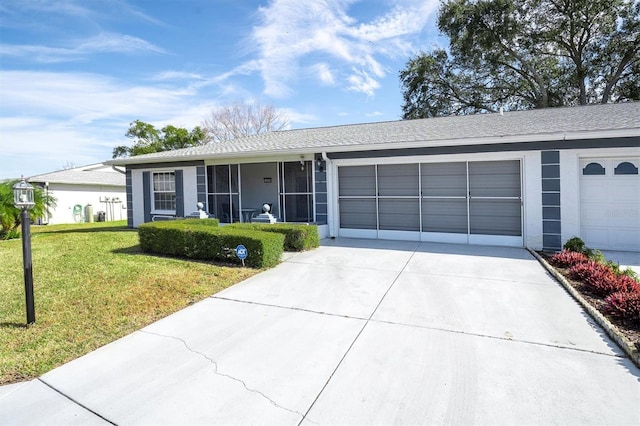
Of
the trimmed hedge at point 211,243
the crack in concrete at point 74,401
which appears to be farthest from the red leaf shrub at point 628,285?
the crack in concrete at point 74,401

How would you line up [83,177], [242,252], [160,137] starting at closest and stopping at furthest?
[242,252], [83,177], [160,137]

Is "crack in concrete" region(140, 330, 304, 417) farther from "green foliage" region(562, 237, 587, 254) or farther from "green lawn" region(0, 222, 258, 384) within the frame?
"green foliage" region(562, 237, 587, 254)

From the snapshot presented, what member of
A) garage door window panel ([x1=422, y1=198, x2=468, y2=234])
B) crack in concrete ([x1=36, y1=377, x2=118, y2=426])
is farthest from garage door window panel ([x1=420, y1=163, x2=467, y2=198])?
crack in concrete ([x1=36, y1=377, x2=118, y2=426])

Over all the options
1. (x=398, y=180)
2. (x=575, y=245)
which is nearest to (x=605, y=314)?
(x=575, y=245)

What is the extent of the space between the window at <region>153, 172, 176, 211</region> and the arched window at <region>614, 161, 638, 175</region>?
12796mm

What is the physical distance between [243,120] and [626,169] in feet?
89.8

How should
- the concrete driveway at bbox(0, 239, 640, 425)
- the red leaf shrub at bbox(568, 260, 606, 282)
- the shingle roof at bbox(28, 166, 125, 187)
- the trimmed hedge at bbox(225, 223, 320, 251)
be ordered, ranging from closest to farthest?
the concrete driveway at bbox(0, 239, 640, 425)
the red leaf shrub at bbox(568, 260, 606, 282)
the trimmed hedge at bbox(225, 223, 320, 251)
the shingle roof at bbox(28, 166, 125, 187)

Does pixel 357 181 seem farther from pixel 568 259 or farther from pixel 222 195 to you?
pixel 568 259

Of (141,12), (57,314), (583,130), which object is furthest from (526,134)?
(141,12)

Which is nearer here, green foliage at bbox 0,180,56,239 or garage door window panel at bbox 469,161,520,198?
garage door window panel at bbox 469,161,520,198

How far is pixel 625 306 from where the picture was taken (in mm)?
3789

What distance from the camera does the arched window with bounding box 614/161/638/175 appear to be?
727 centimetres

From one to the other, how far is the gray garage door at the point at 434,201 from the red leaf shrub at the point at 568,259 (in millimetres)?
1682

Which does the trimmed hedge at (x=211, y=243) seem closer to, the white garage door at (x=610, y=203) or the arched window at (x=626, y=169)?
the white garage door at (x=610, y=203)
